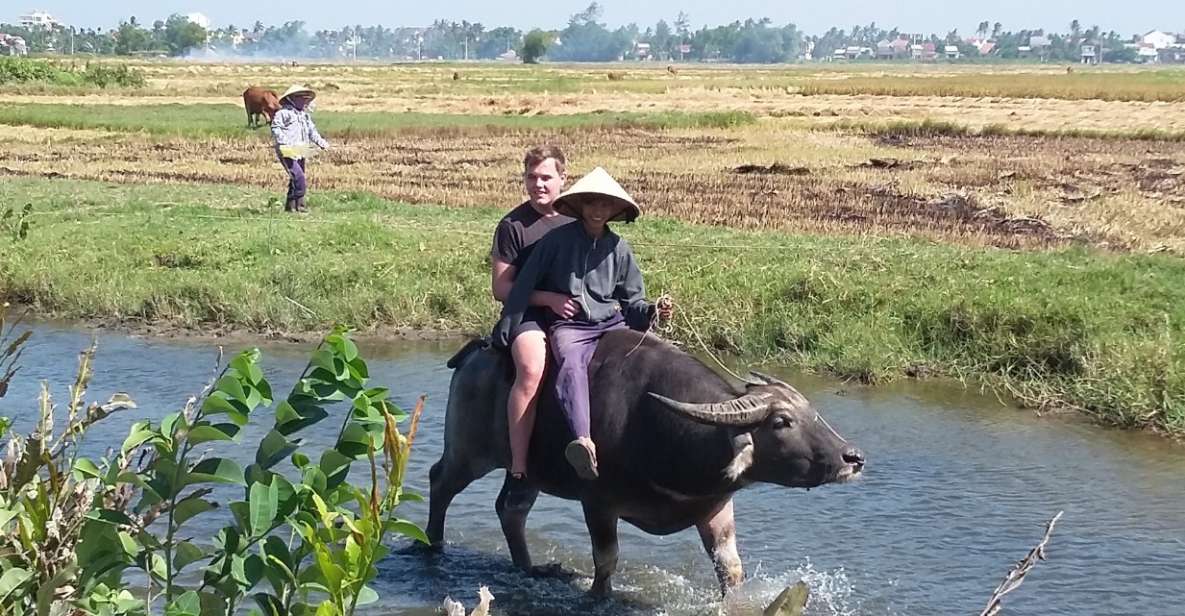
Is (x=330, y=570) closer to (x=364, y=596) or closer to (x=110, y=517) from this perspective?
(x=364, y=596)

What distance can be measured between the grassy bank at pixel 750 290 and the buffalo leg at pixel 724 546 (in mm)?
3772

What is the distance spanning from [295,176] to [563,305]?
10368 millimetres

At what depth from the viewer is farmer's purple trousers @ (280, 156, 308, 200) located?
15.2 metres

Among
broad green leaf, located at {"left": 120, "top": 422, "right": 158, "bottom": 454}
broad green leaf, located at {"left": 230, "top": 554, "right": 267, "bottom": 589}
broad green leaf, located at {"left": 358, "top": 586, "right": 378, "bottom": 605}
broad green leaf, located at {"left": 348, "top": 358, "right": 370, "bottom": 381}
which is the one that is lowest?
broad green leaf, located at {"left": 230, "top": 554, "right": 267, "bottom": 589}

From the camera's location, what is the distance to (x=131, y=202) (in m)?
16.0

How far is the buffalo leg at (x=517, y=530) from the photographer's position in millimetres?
6051

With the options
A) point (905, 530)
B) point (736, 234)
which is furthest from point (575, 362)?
point (736, 234)

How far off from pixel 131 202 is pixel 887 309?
9507 millimetres

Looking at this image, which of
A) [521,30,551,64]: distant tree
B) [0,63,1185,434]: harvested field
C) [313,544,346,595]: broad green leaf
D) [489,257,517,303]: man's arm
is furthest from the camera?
[521,30,551,64]: distant tree

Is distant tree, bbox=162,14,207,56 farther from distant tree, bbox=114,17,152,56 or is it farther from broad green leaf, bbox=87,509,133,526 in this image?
broad green leaf, bbox=87,509,133,526

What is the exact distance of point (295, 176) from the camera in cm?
1525

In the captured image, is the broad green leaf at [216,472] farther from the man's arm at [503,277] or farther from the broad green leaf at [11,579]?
the man's arm at [503,277]

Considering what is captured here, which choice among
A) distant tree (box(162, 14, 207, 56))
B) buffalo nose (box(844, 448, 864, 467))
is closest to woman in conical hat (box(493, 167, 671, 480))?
buffalo nose (box(844, 448, 864, 467))

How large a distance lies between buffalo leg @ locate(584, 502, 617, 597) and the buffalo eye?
0.85m
